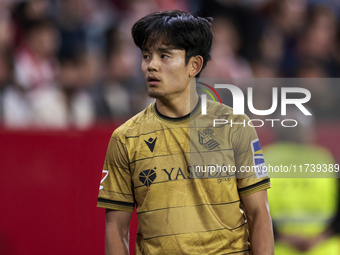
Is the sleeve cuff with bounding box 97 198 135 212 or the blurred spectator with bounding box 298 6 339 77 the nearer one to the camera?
the sleeve cuff with bounding box 97 198 135 212

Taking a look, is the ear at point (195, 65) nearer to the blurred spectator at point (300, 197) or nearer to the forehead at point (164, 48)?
the forehead at point (164, 48)

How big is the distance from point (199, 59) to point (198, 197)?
1.82 ft

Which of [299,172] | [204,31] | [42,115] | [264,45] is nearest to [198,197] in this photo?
[204,31]

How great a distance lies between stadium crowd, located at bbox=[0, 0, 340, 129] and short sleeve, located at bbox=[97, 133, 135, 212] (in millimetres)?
994

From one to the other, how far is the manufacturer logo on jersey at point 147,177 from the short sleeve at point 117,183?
7 cm

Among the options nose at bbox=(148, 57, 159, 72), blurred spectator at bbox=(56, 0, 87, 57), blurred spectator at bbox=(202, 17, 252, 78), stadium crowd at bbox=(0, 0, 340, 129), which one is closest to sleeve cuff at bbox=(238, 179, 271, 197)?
nose at bbox=(148, 57, 159, 72)

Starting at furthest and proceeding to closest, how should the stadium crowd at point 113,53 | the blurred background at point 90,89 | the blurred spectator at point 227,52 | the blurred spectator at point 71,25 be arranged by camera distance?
the blurred spectator at point 227,52 → the blurred spectator at point 71,25 → the stadium crowd at point 113,53 → the blurred background at point 90,89

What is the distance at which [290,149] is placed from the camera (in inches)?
97.7

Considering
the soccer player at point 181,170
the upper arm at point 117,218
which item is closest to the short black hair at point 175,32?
the soccer player at point 181,170

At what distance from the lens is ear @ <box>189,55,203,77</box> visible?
1540 mm

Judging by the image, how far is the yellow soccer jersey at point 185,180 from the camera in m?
1.45

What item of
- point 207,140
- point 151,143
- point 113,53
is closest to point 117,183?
point 151,143

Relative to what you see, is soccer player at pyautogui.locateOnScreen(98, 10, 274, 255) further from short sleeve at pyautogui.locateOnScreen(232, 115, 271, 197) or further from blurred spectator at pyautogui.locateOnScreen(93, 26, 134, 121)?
blurred spectator at pyautogui.locateOnScreen(93, 26, 134, 121)

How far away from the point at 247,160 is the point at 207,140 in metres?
0.18
